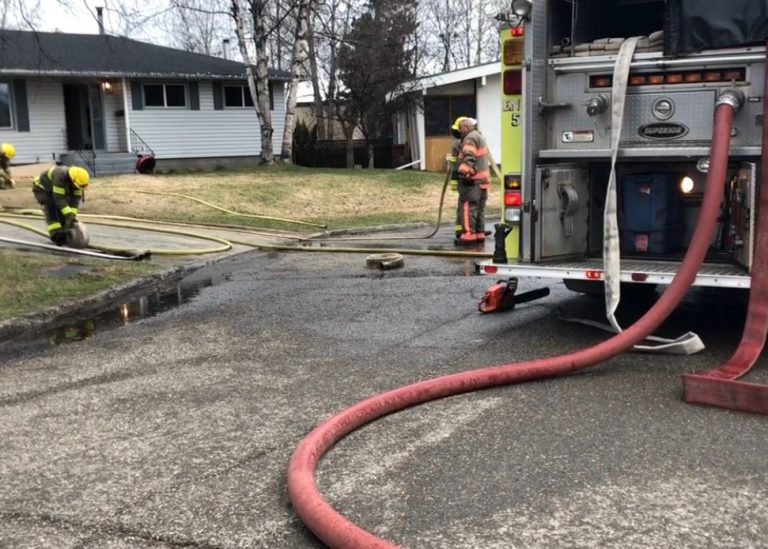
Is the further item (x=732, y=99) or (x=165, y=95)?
(x=165, y=95)

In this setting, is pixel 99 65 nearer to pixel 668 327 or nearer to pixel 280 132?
pixel 280 132

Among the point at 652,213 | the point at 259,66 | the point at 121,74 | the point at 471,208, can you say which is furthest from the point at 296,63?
the point at 652,213

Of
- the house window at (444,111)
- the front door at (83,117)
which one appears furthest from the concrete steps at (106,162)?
the house window at (444,111)

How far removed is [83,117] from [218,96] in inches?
166

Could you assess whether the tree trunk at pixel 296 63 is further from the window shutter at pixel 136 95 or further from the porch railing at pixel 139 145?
the window shutter at pixel 136 95

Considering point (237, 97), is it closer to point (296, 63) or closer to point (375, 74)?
point (296, 63)

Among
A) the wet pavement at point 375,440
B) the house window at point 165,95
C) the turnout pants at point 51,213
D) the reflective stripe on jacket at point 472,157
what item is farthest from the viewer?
the house window at point 165,95

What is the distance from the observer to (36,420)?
484 cm

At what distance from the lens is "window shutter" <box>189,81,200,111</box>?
26.0 metres

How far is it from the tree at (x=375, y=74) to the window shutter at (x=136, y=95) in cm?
724

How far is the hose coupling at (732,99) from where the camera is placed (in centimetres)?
550

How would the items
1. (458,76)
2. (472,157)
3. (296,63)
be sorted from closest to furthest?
(472,157)
(296,63)
(458,76)

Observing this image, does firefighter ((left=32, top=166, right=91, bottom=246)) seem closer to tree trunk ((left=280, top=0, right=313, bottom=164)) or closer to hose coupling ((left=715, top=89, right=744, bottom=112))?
hose coupling ((left=715, top=89, right=744, bottom=112))

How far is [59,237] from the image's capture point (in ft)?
36.6
